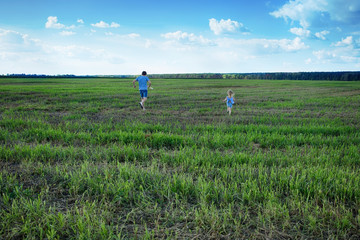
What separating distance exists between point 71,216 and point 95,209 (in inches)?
12.0

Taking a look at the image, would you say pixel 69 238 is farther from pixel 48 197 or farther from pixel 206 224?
pixel 206 224

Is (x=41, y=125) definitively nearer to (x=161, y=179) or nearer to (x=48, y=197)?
(x=48, y=197)

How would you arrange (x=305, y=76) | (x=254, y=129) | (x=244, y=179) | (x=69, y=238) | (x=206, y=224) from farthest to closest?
(x=305, y=76), (x=254, y=129), (x=244, y=179), (x=206, y=224), (x=69, y=238)

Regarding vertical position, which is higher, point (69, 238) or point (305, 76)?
point (305, 76)

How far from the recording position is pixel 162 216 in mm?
2994

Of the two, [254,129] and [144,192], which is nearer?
[144,192]

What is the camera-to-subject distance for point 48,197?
3.36 metres

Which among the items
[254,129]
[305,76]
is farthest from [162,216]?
→ [305,76]

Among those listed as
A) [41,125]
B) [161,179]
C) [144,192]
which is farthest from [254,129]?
[41,125]

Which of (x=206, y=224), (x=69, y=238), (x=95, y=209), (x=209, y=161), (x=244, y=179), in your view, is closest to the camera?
(x=69, y=238)

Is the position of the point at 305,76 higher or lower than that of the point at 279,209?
higher

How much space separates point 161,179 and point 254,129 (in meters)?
5.34

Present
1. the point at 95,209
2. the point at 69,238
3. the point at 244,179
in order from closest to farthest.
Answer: the point at 69,238
the point at 95,209
the point at 244,179

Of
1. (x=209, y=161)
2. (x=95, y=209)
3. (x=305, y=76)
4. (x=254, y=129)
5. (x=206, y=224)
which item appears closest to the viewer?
(x=206, y=224)
